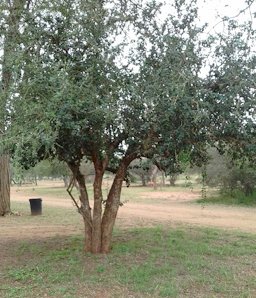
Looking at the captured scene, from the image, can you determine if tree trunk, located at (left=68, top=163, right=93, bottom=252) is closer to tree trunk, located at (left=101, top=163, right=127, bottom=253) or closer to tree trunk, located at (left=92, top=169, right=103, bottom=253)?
tree trunk, located at (left=92, top=169, right=103, bottom=253)

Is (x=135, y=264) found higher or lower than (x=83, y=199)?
lower

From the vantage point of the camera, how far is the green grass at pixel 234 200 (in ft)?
79.2

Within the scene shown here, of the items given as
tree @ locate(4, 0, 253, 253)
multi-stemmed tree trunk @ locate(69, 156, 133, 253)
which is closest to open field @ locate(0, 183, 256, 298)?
multi-stemmed tree trunk @ locate(69, 156, 133, 253)

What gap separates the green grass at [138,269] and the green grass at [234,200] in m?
13.4

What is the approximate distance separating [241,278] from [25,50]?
516cm

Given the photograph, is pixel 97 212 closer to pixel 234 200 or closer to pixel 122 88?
pixel 122 88

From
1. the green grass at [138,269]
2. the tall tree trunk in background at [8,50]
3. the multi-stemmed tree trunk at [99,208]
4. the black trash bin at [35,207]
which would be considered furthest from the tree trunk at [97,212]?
the black trash bin at [35,207]

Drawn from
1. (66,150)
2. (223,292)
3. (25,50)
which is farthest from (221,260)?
(25,50)

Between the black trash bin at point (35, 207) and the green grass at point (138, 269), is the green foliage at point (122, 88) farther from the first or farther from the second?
the black trash bin at point (35, 207)

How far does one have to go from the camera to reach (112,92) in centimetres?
710

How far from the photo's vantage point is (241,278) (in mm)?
7582

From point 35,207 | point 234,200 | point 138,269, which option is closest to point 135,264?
point 138,269

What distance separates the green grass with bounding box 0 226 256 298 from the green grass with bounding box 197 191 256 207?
44.1 ft

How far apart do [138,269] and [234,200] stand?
Result: 1798cm
